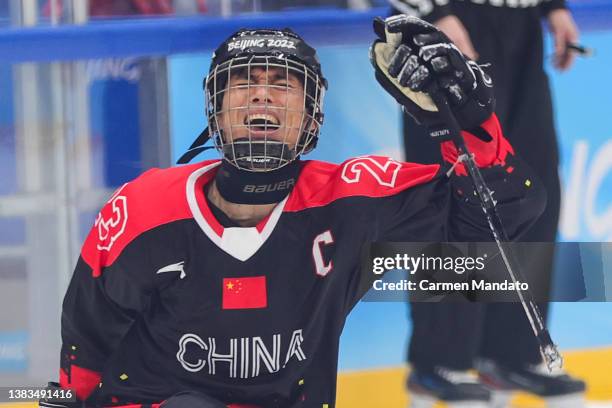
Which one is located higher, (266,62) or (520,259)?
(266,62)

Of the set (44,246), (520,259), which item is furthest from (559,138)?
(44,246)

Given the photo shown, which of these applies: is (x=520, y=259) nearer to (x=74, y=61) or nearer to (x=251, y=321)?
(x=251, y=321)

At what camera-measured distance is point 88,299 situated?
207 centimetres

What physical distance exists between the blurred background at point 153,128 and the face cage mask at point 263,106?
1.50 ft

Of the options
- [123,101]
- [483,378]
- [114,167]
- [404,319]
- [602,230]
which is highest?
[123,101]

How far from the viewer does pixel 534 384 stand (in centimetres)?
258

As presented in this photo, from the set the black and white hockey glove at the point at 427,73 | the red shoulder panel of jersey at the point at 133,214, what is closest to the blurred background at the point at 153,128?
the black and white hockey glove at the point at 427,73

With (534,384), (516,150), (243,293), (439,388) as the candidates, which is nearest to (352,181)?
(243,293)

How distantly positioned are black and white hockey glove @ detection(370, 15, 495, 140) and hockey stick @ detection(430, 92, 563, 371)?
0.07 feet

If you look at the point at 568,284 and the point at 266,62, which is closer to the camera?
the point at 266,62

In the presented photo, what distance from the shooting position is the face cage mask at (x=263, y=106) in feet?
6.42

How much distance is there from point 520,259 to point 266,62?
2.82 ft

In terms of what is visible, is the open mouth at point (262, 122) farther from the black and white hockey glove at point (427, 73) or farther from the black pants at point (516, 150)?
the black pants at point (516, 150)

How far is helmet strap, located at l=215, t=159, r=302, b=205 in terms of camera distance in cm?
199
